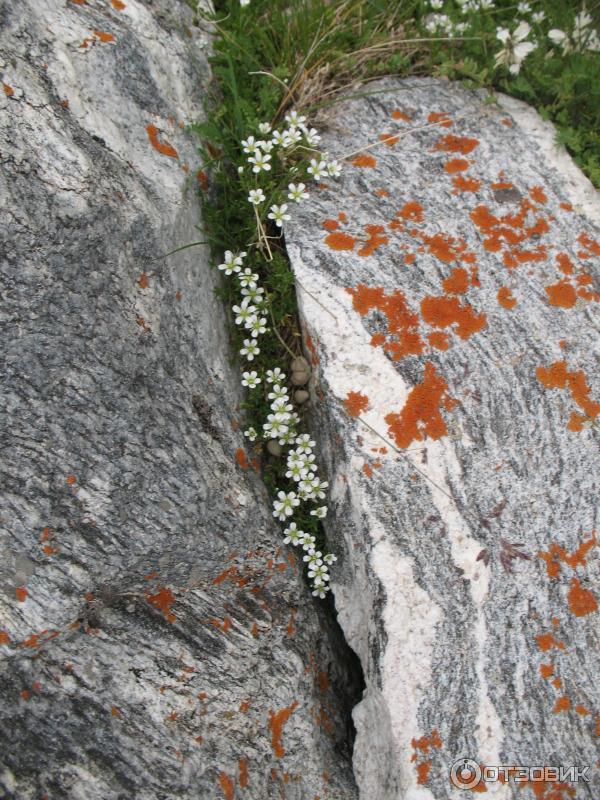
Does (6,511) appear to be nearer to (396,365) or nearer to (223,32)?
(396,365)

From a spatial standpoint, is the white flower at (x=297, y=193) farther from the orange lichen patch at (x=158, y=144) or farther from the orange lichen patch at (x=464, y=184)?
the orange lichen patch at (x=464, y=184)

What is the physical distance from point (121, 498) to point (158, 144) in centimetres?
207

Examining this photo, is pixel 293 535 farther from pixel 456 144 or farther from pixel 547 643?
pixel 456 144

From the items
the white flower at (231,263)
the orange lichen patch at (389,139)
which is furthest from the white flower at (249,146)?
the orange lichen patch at (389,139)

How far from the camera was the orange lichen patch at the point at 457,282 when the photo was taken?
4.00 meters

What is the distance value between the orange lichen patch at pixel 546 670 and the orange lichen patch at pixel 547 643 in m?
→ 0.07

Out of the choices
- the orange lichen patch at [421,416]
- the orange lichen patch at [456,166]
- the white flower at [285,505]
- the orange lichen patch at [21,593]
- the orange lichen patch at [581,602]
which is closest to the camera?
the orange lichen patch at [21,593]

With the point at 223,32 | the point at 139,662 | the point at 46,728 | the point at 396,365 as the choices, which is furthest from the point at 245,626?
the point at 223,32

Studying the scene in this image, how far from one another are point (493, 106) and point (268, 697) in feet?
13.5

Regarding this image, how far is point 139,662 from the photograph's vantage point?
10.8ft

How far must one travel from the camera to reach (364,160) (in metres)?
4.43

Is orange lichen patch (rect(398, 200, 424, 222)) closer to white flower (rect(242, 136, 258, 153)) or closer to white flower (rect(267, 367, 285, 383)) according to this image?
white flower (rect(242, 136, 258, 153))

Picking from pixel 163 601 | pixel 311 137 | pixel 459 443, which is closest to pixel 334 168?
pixel 311 137

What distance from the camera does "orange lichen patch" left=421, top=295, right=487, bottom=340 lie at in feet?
12.9
